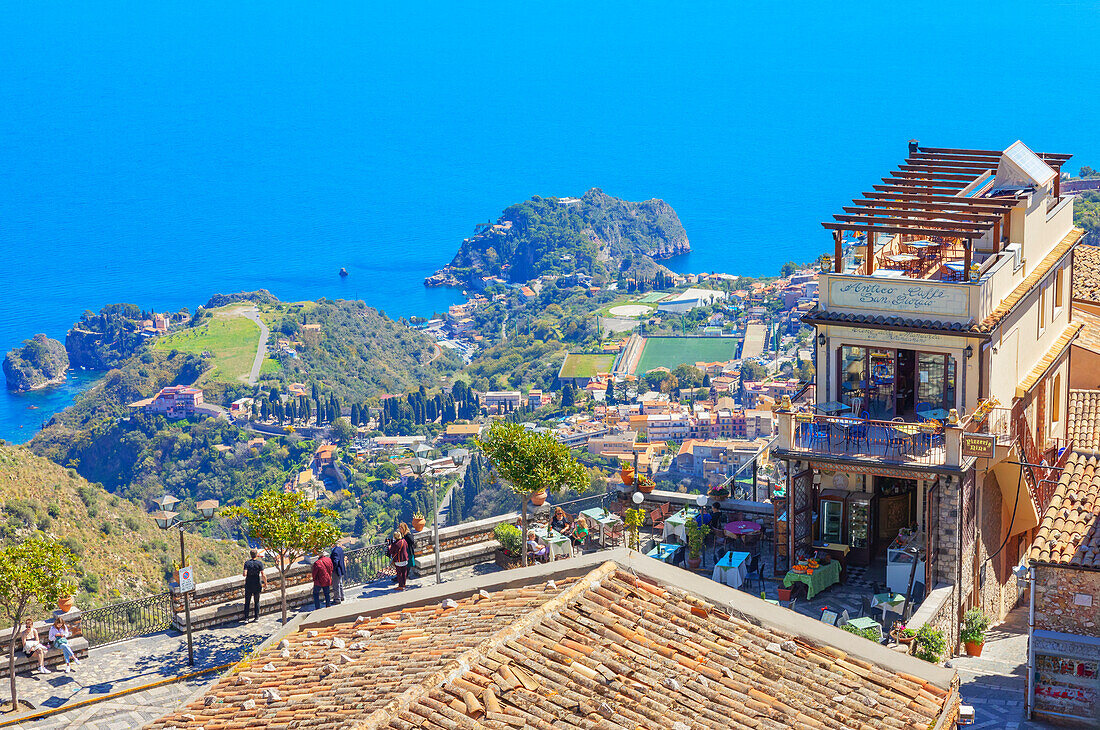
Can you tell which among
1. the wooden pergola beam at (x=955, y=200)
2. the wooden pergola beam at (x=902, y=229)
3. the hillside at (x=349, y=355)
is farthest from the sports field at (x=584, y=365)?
the wooden pergola beam at (x=902, y=229)

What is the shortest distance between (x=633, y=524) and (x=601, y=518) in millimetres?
876

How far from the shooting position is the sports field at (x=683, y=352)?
586ft

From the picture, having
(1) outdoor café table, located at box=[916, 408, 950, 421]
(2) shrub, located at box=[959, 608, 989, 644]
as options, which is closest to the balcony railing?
(1) outdoor café table, located at box=[916, 408, 950, 421]

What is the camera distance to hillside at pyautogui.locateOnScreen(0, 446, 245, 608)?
44094 millimetres

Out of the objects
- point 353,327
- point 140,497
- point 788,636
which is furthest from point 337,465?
point 788,636

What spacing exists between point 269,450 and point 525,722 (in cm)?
14150

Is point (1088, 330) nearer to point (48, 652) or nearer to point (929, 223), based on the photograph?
point (929, 223)

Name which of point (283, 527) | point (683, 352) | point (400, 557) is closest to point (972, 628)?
point (400, 557)

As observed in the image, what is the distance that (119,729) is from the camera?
54.0 feet

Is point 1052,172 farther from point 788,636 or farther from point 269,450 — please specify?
point 269,450

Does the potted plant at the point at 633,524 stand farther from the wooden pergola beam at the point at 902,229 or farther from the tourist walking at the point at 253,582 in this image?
the tourist walking at the point at 253,582

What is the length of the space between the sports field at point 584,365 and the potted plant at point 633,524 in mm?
150516

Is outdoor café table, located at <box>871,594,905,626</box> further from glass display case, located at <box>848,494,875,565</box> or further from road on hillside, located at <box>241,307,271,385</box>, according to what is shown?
road on hillside, located at <box>241,307,271,385</box>

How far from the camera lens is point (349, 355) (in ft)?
611
